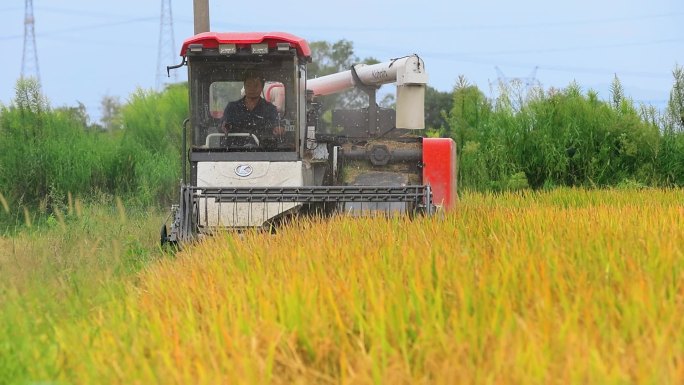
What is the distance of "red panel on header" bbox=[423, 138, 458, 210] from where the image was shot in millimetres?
10008

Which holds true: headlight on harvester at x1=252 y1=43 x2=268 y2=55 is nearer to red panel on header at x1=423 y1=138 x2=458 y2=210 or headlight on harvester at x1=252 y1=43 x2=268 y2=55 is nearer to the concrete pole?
red panel on header at x1=423 y1=138 x2=458 y2=210

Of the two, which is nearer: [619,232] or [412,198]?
[619,232]

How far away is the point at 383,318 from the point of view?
3.64 m

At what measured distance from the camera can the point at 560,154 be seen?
16297mm

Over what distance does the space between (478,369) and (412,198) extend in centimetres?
548

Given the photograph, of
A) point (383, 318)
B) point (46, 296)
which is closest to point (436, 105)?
point (46, 296)

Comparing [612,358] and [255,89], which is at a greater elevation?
[255,89]

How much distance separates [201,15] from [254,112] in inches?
248

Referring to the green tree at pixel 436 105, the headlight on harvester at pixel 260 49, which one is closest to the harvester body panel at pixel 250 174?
the headlight on harvester at pixel 260 49

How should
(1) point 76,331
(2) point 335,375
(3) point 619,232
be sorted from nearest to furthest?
1. (2) point 335,375
2. (1) point 76,331
3. (3) point 619,232

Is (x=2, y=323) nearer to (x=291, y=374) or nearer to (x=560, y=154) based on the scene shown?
(x=291, y=374)

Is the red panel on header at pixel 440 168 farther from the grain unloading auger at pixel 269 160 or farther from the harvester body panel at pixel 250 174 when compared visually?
the harvester body panel at pixel 250 174

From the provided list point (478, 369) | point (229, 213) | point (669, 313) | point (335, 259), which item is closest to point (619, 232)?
point (335, 259)

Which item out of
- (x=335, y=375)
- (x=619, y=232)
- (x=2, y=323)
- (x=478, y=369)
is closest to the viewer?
(x=478, y=369)
